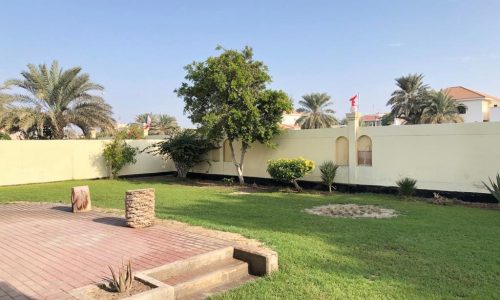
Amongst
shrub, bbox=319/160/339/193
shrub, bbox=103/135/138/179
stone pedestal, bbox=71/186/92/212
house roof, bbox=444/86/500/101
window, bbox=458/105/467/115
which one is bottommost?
stone pedestal, bbox=71/186/92/212

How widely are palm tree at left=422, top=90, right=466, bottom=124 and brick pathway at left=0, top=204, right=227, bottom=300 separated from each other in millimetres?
36927

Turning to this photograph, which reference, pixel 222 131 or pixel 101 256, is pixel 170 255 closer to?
pixel 101 256

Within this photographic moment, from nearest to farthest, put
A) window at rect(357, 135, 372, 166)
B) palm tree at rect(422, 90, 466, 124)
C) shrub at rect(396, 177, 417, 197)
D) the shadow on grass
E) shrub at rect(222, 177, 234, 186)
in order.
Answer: the shadow on grass < shrub at rect(396, 177, 417, 197) < window at rect(357, 135, 372, 166) < shrub at rect(222, 177, 234, 186) < palm tree at rect(422, 90, 466, 124)

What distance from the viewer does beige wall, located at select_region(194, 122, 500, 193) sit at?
38.5 ft

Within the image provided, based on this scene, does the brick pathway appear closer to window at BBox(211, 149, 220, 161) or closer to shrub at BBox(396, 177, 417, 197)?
shrub at BBox(396, 177, 417, 197)

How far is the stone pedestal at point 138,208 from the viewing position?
710cm

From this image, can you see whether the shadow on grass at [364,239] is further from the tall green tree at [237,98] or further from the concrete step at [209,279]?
the tall green tree at [237,98]

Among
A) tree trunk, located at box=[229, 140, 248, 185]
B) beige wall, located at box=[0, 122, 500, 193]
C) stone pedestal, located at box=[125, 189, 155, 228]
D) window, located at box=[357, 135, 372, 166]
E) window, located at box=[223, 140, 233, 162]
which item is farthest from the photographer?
window, located at box=[223, 140, 233, 162]

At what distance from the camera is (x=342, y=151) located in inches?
582

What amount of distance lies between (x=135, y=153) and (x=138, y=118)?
3664 centimetres

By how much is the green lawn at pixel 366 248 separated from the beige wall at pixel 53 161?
5.18 metres

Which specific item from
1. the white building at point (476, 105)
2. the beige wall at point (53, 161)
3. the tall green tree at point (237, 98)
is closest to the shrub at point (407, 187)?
the tall green tree at point (237, 98)

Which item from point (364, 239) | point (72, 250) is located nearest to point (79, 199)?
point (72, 250)

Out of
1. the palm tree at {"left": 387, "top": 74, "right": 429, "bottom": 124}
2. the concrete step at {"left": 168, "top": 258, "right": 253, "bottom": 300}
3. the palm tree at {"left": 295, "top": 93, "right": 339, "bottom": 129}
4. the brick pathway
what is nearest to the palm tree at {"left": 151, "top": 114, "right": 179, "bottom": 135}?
the palm tree at {"left": 295, "top": 93, "right": 339, "bottom": 129}
